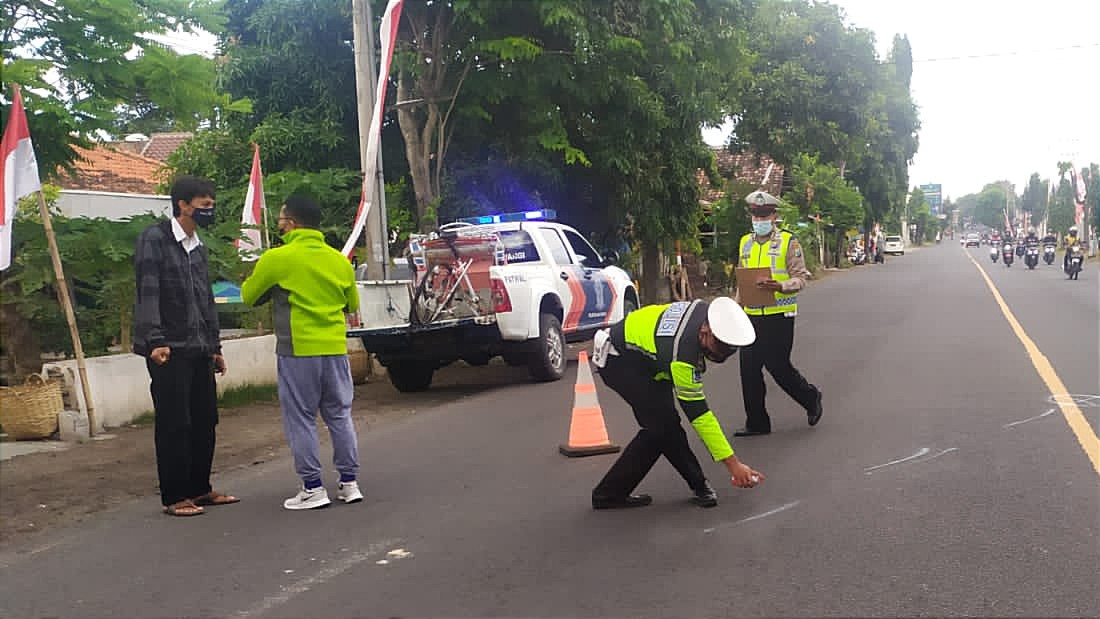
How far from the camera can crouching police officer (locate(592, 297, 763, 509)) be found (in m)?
5.21

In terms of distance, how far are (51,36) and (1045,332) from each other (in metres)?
13.7

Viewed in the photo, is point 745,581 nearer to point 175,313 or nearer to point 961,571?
point 961,571

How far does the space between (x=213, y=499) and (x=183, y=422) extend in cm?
65

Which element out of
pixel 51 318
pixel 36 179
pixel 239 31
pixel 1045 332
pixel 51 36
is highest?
pixel 239 31

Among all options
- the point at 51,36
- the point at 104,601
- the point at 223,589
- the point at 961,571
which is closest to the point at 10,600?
the point at 104,601

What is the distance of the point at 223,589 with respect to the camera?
16.0ft

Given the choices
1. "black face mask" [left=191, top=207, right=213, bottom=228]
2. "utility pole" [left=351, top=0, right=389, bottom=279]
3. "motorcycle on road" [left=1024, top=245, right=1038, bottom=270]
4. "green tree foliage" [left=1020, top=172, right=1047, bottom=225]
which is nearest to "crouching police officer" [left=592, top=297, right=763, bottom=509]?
"black face mask" [left=191, top=207, right=213, bottom=228]

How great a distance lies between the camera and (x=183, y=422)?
249 inches

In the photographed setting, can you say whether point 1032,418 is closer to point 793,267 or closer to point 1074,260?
point 793,267

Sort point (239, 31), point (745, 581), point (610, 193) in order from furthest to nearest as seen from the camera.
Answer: point (610, 193) < point (239, 31) < point (745, 581)

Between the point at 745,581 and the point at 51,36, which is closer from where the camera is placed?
the point at 745,581

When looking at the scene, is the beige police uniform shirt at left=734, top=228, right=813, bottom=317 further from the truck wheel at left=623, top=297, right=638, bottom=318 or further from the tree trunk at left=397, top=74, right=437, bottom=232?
the tree trunk at left=397, top=74, right=437, bottom=232

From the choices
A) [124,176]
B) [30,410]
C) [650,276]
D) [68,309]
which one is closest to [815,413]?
[68,309]

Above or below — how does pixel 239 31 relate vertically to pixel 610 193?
above
